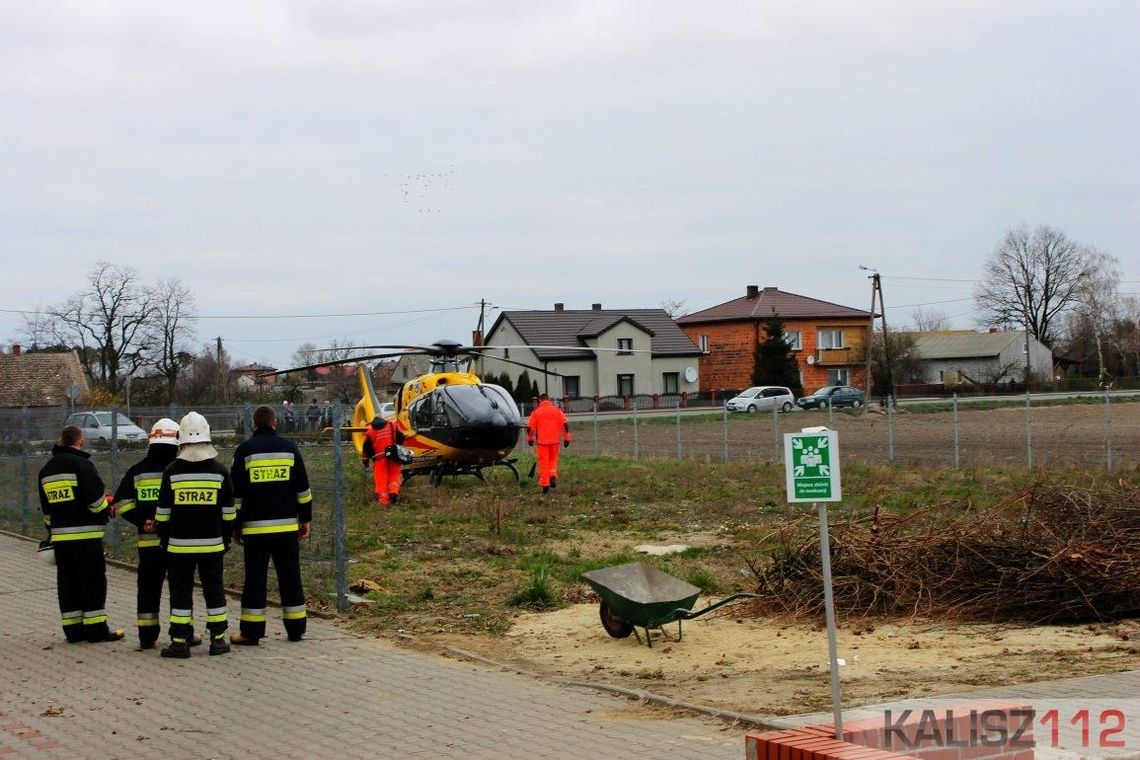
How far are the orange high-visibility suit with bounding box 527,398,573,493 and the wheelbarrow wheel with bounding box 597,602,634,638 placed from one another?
12.6 metres

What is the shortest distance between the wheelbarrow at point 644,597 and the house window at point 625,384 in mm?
65443

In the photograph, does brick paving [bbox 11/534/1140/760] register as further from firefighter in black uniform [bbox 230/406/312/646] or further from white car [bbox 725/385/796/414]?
white car [bbox 725/385/796/414]

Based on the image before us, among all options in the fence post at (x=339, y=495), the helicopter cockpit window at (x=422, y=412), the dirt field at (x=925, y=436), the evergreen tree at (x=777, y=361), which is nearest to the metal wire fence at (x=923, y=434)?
the dirt field at (x=925, y=436)

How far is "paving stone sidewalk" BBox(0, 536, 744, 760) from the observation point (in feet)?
24.4

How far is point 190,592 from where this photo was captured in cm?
1034

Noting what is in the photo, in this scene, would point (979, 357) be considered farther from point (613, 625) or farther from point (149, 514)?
point (149, 514)

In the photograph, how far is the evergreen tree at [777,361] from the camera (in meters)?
72.1

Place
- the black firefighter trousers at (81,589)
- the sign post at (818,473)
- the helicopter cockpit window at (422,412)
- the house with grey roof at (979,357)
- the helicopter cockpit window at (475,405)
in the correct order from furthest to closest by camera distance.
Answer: the house with grey roof at (979,357) → the helicopter cockpit window at (422,412) → the helicopter cockpit window at (475,405) → the black firefighter trousers at (81,589) → the sign post at (818,473)

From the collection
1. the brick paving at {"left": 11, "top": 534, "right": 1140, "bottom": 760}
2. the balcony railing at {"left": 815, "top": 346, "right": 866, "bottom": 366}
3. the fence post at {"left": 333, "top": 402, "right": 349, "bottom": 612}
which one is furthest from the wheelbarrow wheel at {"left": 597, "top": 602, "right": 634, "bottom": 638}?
the balcony railing at {"left": 815, "top": 346, "right": 866, "bottom": 366}

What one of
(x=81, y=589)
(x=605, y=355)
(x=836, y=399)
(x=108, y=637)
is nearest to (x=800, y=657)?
(x=108, y=637)

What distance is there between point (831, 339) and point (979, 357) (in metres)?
18.0

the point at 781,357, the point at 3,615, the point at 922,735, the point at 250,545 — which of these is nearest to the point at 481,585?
the point at 250,545

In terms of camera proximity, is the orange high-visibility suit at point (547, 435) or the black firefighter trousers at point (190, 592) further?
the orange high-visibility suit at point (547, 435)

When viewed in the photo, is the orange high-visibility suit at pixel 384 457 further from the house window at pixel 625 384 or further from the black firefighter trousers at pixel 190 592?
the house window at pixel 625 384
